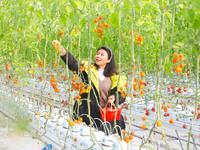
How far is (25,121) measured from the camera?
2852 millimetres

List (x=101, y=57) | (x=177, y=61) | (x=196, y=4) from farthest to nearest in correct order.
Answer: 1. (x=101, y=57)
2. (x=177, y=61)
3. (x=196, y=4)

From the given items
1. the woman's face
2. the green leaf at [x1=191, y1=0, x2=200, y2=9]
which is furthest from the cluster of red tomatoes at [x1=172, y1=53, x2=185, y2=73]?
the woman's face

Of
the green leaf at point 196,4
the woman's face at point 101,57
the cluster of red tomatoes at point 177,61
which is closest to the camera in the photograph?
the green leaf at point 196,4

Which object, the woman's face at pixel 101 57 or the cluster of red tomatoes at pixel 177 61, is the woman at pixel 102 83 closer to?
the woman's face at pixel 101 57

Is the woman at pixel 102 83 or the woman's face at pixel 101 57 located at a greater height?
the woman's face at pixel 101 57

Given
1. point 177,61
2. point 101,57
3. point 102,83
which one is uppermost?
point 101,57

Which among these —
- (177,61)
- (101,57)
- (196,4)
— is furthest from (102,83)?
(196,4)

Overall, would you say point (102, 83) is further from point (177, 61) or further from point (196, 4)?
point (196, 4)

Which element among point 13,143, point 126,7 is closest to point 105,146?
point 126,7

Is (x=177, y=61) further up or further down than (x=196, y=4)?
further down

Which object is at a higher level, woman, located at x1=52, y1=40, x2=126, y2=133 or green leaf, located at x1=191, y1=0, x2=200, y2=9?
green leaf, located at x1=191, y1=0, x2=200, y2=9

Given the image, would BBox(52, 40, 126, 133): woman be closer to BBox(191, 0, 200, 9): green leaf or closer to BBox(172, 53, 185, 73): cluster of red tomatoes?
BBox(172, 53, 185, 73): cluster of red tomatoes

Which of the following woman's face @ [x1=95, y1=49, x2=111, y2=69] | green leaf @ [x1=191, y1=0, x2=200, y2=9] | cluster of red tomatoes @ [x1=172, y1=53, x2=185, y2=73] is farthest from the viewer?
woman's face @ [x1=95, y1=49, x2=111, y2=69]

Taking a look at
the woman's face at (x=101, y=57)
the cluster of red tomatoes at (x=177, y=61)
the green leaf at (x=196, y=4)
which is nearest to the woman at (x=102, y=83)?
the woman's face at (x=101, y=57)
